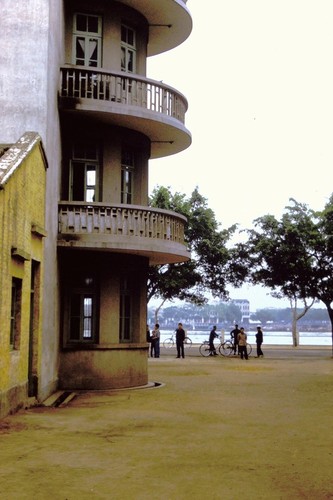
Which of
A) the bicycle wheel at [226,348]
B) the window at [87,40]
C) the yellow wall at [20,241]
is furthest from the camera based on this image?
the bicycle wheel at [226,348]

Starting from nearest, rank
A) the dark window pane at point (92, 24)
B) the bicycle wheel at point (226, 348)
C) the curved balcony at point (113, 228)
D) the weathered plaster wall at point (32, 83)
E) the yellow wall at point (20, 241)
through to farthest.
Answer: the yellow wall at point (20, 241) → the weathered plaster wall at point (32, 83) → the curved balcony at point (113, 228) → the dark window pane at point (92, 24) → the bicycle wheel at point (226, 348)

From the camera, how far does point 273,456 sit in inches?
360

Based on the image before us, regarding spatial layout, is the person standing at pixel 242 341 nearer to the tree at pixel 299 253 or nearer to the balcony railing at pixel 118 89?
the tree at pixel 299 253

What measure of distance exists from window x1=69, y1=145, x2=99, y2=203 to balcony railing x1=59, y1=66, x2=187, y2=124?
5.09 feet

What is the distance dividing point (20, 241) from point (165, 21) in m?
11.0

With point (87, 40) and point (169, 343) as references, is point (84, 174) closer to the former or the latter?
point (87, 40)

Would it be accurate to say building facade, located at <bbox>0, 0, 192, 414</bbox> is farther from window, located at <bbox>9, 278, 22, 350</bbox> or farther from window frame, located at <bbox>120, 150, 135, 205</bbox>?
window, located at <bbox>9, 278, 22, 350</bbox>

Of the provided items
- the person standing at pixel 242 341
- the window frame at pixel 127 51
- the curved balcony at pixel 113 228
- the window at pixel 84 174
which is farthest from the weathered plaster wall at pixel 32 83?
the person standing at pixel 242 341

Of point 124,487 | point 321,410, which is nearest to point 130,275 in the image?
point 321,410

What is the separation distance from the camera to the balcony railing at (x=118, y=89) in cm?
1795

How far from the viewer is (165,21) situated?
2081cm

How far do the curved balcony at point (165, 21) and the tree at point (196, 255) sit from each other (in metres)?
19.2

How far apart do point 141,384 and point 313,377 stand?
6.39 meters

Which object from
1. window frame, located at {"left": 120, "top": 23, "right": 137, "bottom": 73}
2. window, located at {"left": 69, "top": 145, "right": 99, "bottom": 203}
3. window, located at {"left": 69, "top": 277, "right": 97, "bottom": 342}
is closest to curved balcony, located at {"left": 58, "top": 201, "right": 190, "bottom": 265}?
window, located at {"left": 69, "top": 145, "right": 99, "bottom": 203}
